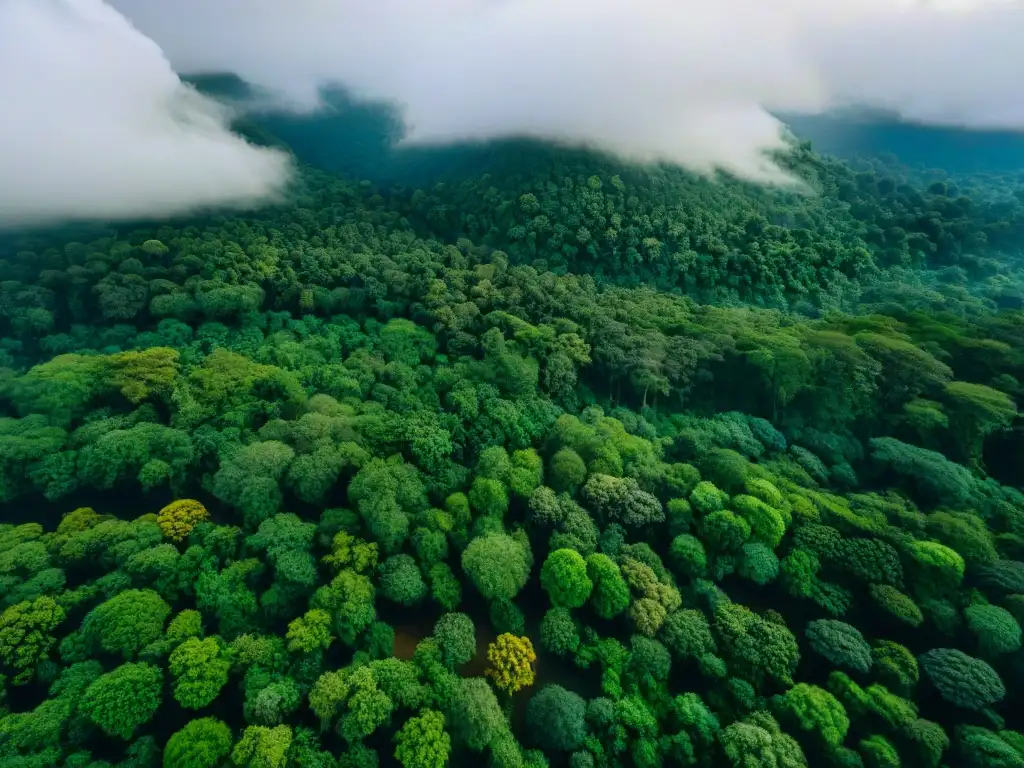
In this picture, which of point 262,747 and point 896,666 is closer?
point 262,747

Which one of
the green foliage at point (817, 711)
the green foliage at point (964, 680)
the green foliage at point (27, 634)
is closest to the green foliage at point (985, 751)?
the green foliage at point (964, 680)

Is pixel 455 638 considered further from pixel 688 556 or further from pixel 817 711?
pixel 817 711

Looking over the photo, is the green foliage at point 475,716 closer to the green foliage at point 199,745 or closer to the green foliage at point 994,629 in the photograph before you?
the green foliage at point 199,745

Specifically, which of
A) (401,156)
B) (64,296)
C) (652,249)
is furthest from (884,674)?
(401,156)

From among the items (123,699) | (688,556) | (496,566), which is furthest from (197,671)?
(688,556)

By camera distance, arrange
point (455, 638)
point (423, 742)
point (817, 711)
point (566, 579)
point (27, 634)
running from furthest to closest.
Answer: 1. point (566, 579)
2. point (455, 638)
3. point (27, 634)
4. point (817, 711)
5. point (423, 742)

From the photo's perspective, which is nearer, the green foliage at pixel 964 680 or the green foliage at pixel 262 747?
the green foliage at pixel 262 747

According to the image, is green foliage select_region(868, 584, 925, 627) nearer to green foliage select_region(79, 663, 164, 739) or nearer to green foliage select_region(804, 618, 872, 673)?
green foliage select_region(804, 618, 872, 673)

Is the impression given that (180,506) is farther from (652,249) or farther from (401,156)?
(401,156)

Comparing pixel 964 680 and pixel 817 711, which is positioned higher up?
pixel 964 680
